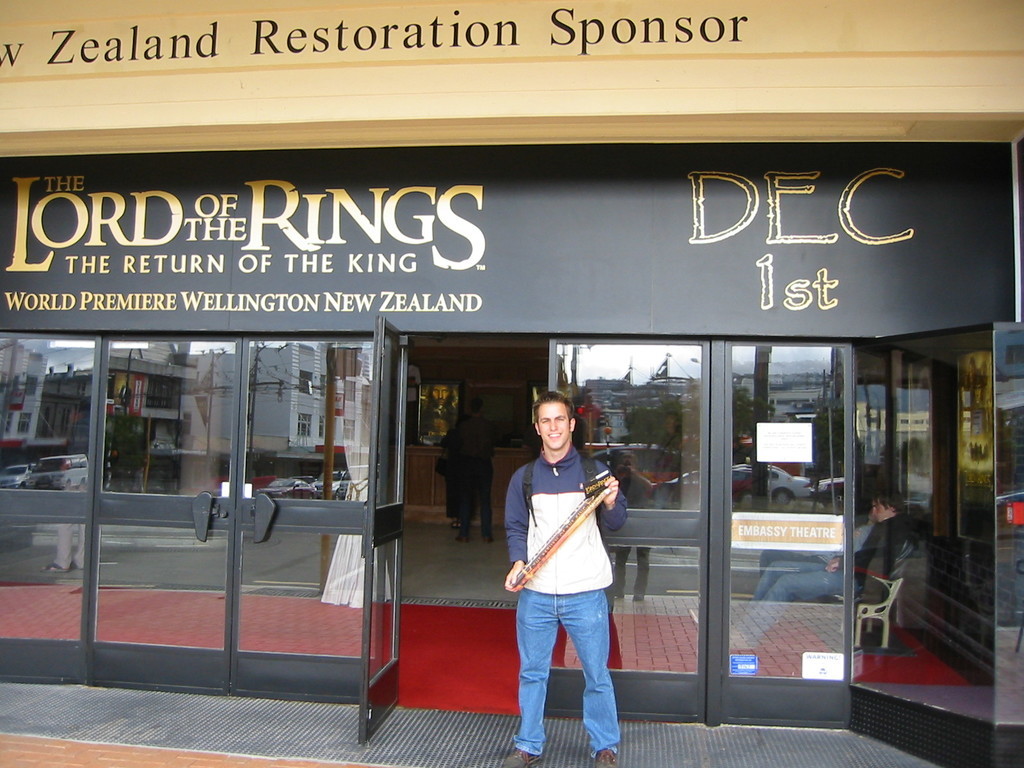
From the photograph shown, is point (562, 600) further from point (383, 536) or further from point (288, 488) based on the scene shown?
point (288, 488)

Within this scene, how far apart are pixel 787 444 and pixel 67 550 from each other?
4.18 metres

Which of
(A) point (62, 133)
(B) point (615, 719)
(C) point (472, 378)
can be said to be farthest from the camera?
(C) point (472, 378)

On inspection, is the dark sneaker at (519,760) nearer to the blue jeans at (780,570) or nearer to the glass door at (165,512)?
the blue jeans at (780,570)

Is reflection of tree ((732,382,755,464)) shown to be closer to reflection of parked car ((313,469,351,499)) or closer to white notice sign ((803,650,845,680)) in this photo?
white notice sign ((803,650,845,680))

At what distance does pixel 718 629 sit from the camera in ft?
13.4

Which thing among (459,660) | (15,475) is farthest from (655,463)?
(15,475)

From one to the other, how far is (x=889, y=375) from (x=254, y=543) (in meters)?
3.64

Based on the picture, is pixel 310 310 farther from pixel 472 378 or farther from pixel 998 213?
pixel 472 378

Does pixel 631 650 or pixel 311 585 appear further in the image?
pixel 311 585

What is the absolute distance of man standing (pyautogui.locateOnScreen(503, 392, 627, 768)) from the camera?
350cm

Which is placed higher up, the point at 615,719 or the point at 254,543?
the point at 254,543

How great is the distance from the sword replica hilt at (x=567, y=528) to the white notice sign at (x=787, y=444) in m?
1.06

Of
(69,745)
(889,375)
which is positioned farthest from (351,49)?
(69,745)

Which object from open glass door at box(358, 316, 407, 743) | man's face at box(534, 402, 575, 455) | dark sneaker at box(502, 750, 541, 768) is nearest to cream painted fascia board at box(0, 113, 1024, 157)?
open glass door at box(358, 316, 407, 743)
